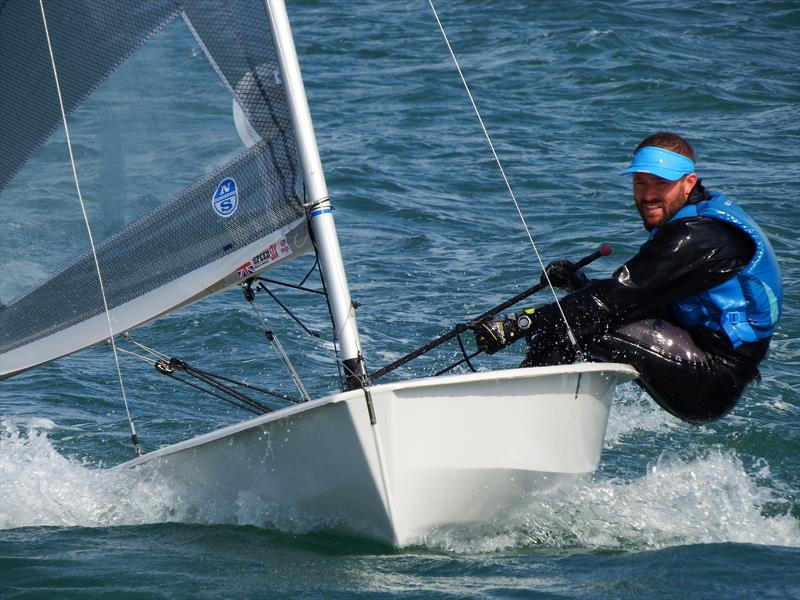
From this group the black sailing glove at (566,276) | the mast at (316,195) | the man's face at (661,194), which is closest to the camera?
the mast at (316,195)

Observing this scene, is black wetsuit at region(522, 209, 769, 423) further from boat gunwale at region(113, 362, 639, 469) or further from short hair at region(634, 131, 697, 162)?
short hair at region(634, 131, 697, 162)

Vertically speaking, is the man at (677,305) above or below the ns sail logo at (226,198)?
below

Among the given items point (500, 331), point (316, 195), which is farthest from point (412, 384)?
point (316, 195)

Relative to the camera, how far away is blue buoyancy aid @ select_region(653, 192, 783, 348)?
396 centimetres

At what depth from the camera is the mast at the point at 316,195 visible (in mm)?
3816

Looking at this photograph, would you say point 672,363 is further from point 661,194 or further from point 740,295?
point 661,194

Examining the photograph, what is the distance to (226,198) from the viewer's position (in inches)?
166

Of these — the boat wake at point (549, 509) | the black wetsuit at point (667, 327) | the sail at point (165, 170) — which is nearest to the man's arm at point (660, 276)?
the black wetsuit at point (667, 327)

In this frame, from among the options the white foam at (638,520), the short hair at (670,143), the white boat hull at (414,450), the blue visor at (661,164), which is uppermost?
the short hair at (670,143)

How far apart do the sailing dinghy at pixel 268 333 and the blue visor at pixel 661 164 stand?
2.23 feet

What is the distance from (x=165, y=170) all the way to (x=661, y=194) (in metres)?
1.81

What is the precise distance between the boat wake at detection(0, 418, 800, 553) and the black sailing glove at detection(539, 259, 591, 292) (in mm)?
721

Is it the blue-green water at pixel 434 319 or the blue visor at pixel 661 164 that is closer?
the blue-green water at pixel 434 319

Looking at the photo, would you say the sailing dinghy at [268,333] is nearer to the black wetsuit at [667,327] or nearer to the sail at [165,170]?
the sail at [165,170]
